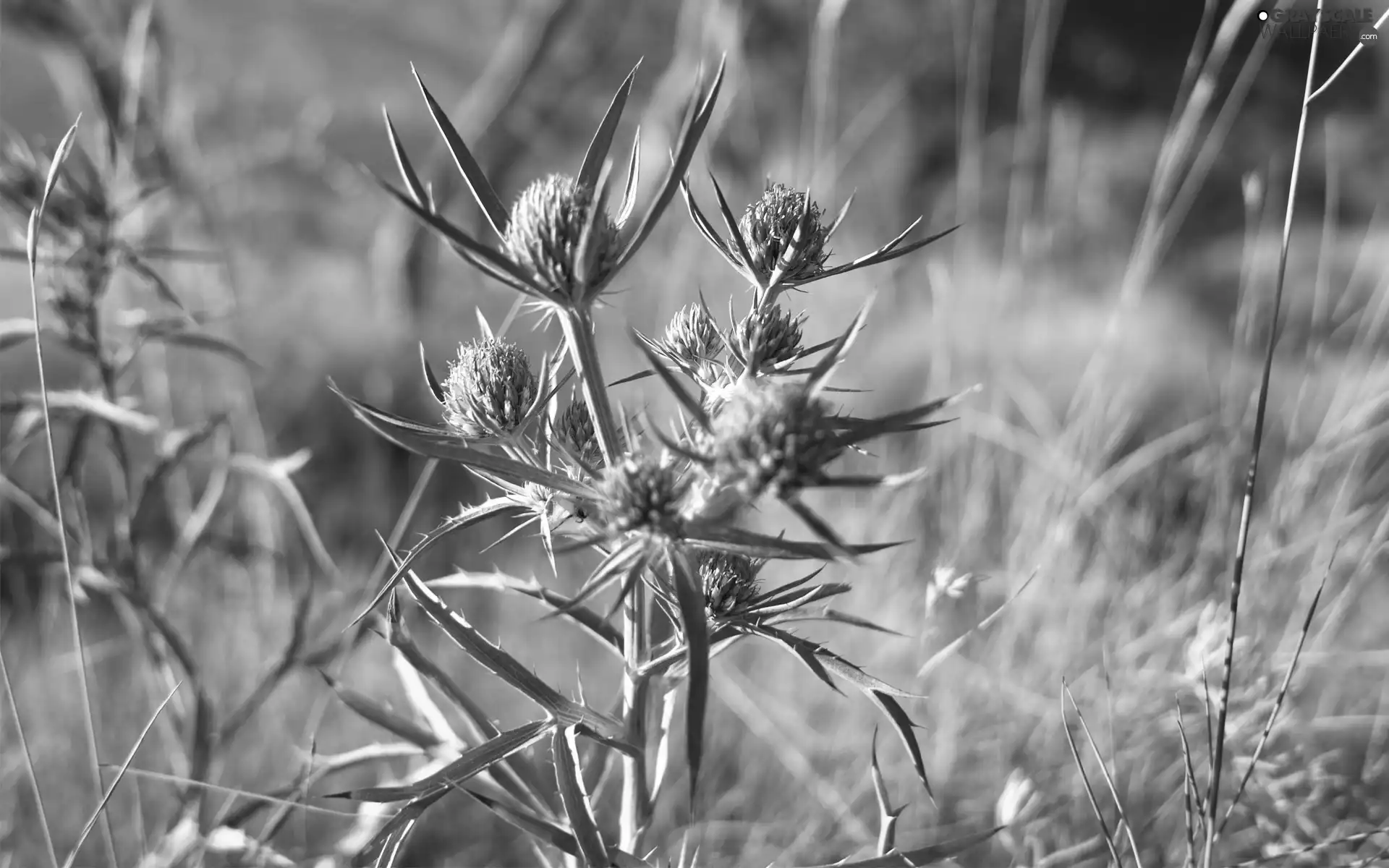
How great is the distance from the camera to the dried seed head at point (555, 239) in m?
0.44

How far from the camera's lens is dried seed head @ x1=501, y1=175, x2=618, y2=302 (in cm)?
44

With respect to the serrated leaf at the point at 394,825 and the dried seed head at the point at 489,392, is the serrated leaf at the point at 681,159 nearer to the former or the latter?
the dried seed head at the point at 489,392

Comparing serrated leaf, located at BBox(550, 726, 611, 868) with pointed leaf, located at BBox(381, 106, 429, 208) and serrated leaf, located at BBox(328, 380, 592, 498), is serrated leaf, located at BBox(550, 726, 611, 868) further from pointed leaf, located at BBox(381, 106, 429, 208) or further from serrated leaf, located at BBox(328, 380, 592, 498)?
pointed leaf, located at BBox(381, 106, 429, 208)

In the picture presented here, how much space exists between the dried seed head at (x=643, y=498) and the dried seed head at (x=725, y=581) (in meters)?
0.08

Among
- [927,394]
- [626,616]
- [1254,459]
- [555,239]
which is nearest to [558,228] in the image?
[555,239]

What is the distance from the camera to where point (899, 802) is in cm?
115

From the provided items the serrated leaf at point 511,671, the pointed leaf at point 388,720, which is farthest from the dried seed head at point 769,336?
the pointed leaf at point 388,720

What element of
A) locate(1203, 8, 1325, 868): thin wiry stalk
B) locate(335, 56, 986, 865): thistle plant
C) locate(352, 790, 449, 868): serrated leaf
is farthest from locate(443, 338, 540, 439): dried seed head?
locate(1203, 8, 1325, 868): thin wiry stalk

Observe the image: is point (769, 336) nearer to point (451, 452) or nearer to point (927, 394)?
point (451, 452)

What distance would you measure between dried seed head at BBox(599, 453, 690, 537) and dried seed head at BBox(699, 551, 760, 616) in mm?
80

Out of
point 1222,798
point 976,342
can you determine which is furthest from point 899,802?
point 976,342

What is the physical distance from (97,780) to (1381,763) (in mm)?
1380

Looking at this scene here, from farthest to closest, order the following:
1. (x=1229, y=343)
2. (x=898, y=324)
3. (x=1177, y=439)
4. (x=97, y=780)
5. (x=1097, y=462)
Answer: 1. (x=898, y=324)
2. (x=1229, y=343)
3. (x=1177, y=439)
4. (x=1097, y=462)
5. (x=97, y=780)

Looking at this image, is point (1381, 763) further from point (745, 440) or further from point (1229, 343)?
point (1229, 343)
